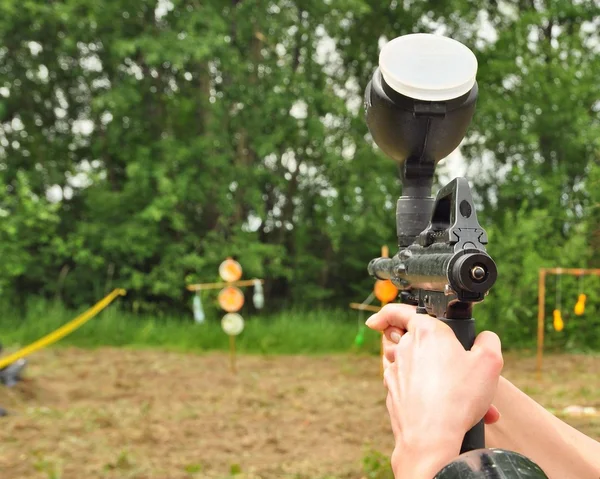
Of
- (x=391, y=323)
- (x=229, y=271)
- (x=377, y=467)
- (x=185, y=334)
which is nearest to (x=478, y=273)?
(x=391, y=323)

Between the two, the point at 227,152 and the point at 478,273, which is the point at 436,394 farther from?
the point at 227,152

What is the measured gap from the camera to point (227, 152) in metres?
9.53

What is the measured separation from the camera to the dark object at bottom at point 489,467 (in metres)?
0.73

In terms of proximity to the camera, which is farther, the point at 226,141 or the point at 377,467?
the point at 226,141

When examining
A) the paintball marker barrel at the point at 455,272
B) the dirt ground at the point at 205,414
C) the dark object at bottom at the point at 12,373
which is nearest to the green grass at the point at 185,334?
the dirt ground at the point at 205,414

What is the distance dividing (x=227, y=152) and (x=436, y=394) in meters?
8.95

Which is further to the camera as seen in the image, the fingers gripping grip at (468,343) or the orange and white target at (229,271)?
the orange and white target at (229,271)

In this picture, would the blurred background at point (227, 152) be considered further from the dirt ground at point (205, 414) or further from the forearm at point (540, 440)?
the forearm at point (540, 440)

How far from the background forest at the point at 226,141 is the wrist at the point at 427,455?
314 inches

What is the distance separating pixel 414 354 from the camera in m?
0.81

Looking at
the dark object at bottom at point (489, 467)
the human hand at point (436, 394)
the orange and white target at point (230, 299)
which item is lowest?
the orange and white target at point (230, 299)

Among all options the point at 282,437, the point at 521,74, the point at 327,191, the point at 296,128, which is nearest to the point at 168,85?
the point at 296,128

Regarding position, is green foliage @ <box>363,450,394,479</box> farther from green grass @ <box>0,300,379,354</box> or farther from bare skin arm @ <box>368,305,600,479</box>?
green grass @ <box>0,300,379,354</box>

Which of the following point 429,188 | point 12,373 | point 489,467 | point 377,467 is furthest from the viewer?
point 12,373
